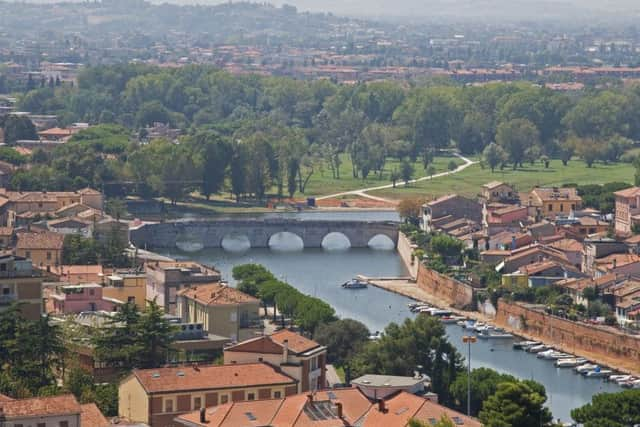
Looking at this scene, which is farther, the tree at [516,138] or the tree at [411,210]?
the tree at [516,138]

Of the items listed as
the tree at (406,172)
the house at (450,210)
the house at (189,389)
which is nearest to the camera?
the house at (189,389)

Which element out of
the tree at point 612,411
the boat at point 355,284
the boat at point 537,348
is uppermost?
the tree at point 612,411

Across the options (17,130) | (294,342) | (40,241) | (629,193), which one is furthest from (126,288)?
(17,130)

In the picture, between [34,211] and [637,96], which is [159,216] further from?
[637,96]

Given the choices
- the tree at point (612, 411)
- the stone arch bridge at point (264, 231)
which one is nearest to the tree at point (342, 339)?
the tree at point (612, 411)

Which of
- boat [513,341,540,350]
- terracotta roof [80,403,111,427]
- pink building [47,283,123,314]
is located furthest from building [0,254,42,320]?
boat [513,341,540,350]

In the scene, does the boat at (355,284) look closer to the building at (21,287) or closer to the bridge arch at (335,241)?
the bridge arch at (335,241)

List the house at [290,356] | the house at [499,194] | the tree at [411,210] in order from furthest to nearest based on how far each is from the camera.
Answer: the house at [499,194]
the tree at [411,210]
the house at [290,356]

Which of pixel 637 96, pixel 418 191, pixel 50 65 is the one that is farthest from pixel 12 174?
pixel 50 65
